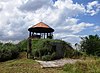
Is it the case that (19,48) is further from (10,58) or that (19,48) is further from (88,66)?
(88,66)

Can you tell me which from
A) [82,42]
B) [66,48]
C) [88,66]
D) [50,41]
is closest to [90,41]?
[82,42]

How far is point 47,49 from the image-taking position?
24.2 metres

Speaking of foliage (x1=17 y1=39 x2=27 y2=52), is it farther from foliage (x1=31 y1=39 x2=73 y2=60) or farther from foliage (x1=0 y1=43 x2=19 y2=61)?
foliage (x1=0 y1=43 x2=19 y2=61)

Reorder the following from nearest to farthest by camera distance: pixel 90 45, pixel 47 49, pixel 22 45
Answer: pixel 47 49
pixel 22 45
pixel 90 45

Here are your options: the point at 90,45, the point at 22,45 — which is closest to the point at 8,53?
the point at 22,45

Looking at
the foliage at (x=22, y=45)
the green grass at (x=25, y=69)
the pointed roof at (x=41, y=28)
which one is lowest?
the green grass at (x=25, y=69)

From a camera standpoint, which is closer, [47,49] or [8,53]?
[8,53]

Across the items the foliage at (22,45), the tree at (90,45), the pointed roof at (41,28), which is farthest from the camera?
the pointed roof at (41,28)

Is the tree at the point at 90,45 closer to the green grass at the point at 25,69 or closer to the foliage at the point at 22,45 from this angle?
the foliage at the point at 22,45

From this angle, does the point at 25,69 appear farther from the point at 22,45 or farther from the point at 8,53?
the point at 22,45

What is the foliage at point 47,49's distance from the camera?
23.8 metres

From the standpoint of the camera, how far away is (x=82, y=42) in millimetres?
28797

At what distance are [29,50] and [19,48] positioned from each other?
7.09 feet

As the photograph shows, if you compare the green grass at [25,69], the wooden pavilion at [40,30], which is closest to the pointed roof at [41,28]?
the wooden pavilion at [40,30]
